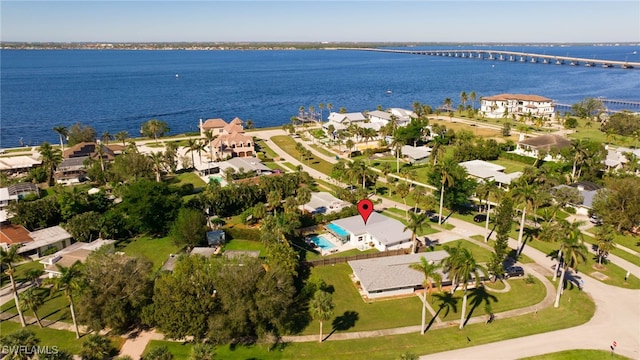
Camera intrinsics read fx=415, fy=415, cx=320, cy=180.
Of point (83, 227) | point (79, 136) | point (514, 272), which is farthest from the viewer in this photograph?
point (79, 136)

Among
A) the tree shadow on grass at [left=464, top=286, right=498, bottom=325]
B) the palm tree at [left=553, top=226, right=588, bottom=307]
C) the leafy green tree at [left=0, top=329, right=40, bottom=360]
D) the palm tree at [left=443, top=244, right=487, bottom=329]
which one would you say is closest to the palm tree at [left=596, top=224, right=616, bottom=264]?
the palm tree at [left=553, top=226, right=588, bottom=307]

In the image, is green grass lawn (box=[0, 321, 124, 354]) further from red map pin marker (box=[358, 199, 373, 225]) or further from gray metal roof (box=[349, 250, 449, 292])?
red map pin marker (box=[358, 199, 373, 225])

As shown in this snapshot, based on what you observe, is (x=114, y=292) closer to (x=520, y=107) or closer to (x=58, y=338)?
(x=58, y=338)

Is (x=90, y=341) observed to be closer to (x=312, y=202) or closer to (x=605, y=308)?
(x=312, y=202)

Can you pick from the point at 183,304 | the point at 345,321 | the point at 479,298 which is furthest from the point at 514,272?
the point at 183,304

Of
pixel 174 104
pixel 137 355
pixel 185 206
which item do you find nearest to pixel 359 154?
pixel 185 206

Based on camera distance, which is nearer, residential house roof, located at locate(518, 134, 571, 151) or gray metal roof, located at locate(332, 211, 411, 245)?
gray metal roof, located at locate(332, 211, 411, 245)
